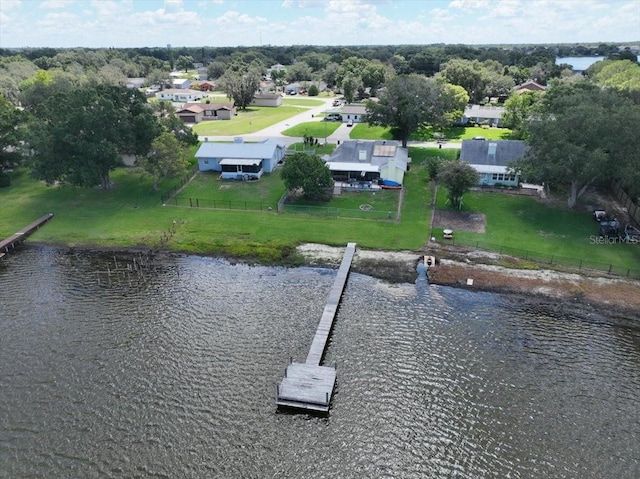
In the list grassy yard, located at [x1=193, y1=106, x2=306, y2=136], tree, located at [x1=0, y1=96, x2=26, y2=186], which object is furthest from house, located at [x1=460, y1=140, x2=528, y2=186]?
tree, located at [x1=0, y1=96, x2=26, y2=186]

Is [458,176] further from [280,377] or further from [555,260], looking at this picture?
[280,377]

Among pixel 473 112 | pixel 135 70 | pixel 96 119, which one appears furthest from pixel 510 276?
pixel 135 70

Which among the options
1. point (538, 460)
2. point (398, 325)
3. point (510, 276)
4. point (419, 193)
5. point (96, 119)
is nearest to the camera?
point (538, 460)

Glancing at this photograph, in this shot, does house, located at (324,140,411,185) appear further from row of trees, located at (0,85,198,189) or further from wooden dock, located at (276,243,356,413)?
wooden dock, located at (276,243,356,413)

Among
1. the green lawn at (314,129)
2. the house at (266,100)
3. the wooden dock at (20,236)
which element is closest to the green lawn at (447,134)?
the green lawn at (314,129)

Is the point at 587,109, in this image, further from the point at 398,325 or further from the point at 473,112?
the point at 473,112
